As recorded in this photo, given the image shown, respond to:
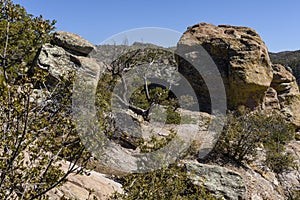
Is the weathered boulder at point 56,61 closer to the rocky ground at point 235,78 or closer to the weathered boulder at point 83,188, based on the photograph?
the rocky ground at point 235,78

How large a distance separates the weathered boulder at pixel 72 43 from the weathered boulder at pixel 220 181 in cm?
1495

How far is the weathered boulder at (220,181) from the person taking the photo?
42.3 feet

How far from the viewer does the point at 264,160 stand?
19547 mm

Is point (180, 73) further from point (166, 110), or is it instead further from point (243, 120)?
point (243, 120)

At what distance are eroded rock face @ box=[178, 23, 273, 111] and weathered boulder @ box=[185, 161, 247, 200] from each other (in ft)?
46.5

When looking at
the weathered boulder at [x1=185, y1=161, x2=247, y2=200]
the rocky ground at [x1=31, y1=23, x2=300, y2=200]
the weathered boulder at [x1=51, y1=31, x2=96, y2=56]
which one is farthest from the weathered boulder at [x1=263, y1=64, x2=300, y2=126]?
the weathered boulder at [x1=51, y1=31, x2=96, y2=56]

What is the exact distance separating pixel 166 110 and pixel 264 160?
27.1 feet

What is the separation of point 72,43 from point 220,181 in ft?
54.4

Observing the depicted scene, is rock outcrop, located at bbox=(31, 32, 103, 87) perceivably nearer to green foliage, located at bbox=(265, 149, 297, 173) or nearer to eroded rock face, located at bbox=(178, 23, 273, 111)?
eroded rock face, located at bbox=(178, 23, 273, 111)

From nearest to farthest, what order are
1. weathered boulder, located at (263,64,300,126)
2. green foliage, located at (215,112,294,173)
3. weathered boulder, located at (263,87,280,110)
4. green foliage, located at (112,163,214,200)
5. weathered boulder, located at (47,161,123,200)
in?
green foliage, located at (112,163,214,200) < weathered boulder, located at (47,161,123,200) < green foliage, located at (215,112,294,173) < weathered boulder, located at (263,87,280,110) < weathered boulder, located at (263,64,300,126)

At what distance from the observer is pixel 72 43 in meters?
23.1

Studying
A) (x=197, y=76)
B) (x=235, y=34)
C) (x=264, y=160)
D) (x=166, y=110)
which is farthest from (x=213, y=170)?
(x=235, y=34)

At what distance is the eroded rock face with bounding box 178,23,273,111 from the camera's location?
87.5 ft

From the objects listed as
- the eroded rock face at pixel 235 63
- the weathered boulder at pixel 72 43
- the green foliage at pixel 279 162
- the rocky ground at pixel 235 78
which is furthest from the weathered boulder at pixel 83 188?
the eroded rock face at pixel 235 63
